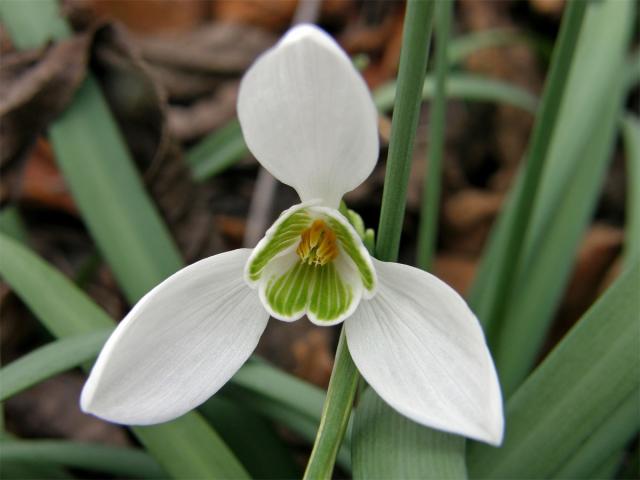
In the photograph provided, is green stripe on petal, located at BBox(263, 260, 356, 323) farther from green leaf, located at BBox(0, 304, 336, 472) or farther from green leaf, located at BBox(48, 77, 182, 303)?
green leaf, located at BBox(48, 77, 182, 303)

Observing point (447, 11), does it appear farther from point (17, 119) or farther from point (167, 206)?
point (17, 119)

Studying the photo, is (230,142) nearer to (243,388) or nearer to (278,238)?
(243,388)

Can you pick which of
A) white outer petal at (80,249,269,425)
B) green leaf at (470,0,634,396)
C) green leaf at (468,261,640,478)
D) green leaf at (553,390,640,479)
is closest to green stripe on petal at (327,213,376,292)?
white outer petal at (80,249,269,425)

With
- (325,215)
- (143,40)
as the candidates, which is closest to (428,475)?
(325,215)

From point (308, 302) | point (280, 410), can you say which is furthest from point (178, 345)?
point (280, 410)

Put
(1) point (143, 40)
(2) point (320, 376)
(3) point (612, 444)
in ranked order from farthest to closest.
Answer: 1. (1) point (143, 40)
2. (2) point (320, 376)
3. (3) point (612, 444)

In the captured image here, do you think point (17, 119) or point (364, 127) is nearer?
point (364, 127)

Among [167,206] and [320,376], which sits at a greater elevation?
[167,206]
